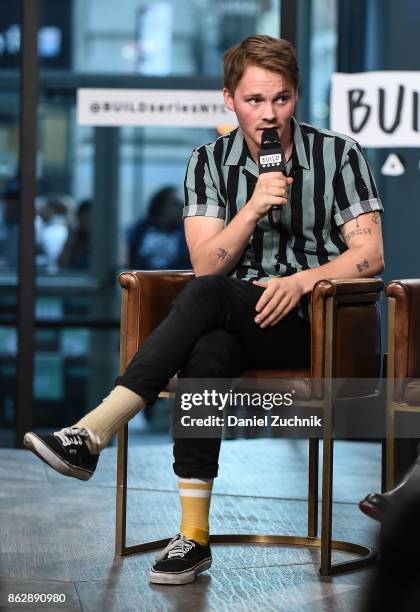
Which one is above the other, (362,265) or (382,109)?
(382,109)

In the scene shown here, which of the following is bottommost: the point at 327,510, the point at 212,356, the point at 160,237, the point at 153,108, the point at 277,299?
the point at 327,510

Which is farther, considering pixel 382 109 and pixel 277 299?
pixel 382 109

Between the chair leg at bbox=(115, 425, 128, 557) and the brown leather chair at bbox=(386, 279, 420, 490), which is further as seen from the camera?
the chair leg at bbox=(115, 425, 128, 557)

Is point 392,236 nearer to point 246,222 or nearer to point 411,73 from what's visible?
point 411,73

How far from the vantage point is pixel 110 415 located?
2.18 meters

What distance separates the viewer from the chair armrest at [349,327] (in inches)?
93.7

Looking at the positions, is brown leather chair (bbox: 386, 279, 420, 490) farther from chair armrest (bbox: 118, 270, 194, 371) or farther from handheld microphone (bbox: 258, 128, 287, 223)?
chair armrest (bbox: 118, 270, 194, 371)

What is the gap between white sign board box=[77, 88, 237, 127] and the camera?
449 centimetres

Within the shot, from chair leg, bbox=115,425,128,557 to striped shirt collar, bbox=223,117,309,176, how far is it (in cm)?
70

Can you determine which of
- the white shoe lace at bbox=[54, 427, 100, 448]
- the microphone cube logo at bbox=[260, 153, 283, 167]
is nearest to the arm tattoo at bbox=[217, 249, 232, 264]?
the microphone cube logo at bbox=[260, 153, 283, 167]

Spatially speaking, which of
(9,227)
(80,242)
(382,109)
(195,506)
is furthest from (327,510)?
(9,227)

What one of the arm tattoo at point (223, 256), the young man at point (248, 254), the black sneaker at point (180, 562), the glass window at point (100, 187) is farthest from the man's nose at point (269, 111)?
the glass window at point (100, 187)

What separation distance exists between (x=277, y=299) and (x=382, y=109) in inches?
87.5

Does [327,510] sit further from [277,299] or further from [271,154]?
[271,154]
